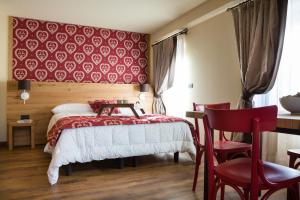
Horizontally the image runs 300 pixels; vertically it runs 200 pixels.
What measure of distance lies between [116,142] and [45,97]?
91.7 inches

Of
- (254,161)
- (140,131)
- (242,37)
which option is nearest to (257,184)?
(254,161)

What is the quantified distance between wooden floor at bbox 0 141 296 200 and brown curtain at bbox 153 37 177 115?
6.08 feet

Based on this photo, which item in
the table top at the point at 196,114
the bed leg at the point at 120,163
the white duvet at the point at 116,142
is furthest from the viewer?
the bed leg at the point at 120,163

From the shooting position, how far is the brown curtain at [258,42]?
2616 mm

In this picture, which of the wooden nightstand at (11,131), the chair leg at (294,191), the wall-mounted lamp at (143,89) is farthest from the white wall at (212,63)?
the wooden nightstand at (11,131)

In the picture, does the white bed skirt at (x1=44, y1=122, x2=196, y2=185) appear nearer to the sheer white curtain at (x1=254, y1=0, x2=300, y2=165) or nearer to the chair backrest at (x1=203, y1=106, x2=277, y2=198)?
the sheer white curtain at (x1=254, y1=0, x2=300, y2=165)

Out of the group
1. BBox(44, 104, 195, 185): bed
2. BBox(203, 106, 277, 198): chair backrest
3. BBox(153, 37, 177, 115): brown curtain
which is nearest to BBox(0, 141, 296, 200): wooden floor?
BBox(44, 104, 195, 185): bed

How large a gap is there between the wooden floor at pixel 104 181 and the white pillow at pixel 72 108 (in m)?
1.08

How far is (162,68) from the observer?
505cm

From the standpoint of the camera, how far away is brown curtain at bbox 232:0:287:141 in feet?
8.58

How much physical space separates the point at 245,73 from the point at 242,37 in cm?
46

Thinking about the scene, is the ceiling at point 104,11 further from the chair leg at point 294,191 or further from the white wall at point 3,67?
the chair leg at point 294,191

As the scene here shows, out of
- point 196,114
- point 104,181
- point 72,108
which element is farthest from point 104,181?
point 72,108

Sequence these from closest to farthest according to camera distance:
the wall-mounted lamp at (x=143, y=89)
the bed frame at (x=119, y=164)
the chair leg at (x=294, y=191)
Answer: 1. the chair leg at (x=294, y=191)
2. the bed frame at (x=119, y=164)
3. the wall-mounted lamp at (x=143, y=89)
